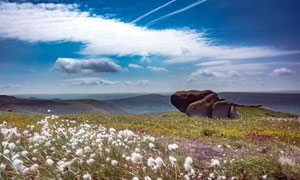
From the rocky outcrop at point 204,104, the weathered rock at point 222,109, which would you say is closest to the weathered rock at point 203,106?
the rocky outcrop at point 204,104

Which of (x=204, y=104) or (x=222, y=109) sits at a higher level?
(x=204, y=104)

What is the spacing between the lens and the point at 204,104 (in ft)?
80.5

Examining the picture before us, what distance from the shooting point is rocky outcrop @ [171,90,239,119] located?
2352 cm

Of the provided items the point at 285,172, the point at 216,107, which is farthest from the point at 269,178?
the point at 216,107

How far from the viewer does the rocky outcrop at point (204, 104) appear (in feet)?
77.2

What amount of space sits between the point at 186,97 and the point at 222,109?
5.18 meters

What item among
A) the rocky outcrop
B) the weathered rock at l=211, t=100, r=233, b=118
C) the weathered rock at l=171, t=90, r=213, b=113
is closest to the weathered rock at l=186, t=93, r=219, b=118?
the rocky outcrop

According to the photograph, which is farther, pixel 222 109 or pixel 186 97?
pixel 186 97

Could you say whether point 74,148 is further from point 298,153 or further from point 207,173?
point 298,153

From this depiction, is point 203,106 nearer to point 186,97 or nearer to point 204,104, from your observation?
point 204,104

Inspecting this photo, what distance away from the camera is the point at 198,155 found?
7.11 m

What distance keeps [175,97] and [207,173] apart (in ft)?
76.8

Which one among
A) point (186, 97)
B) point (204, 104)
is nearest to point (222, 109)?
point (204, 104)

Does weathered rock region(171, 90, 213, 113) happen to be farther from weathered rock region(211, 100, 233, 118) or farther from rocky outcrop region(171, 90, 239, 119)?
weathered rock region(211, 100, 233, 118)
